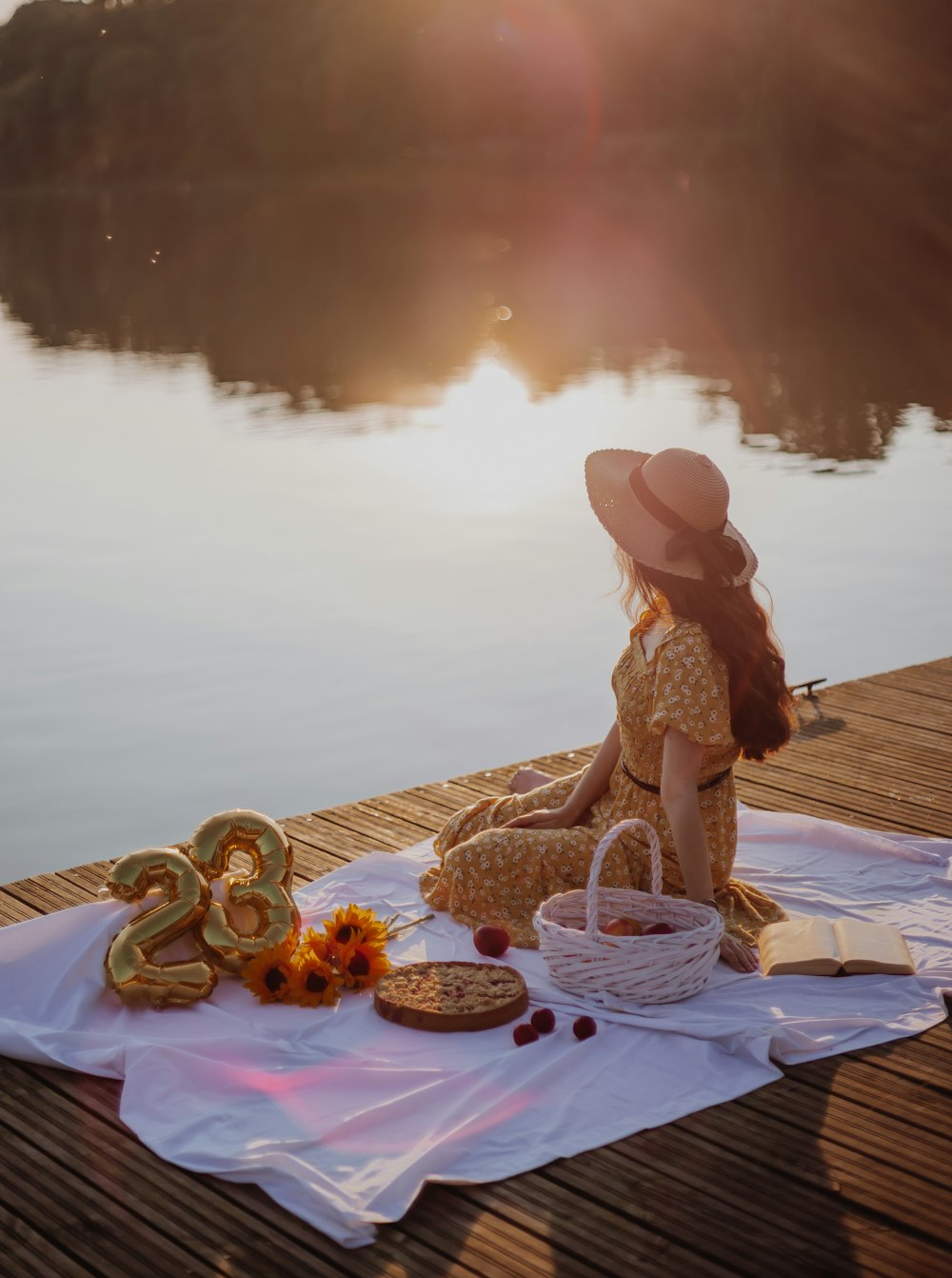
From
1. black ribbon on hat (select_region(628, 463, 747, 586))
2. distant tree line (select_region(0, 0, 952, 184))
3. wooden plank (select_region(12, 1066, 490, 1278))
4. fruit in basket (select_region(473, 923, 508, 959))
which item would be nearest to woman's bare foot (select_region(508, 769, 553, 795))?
fruit in basket (select_region(473, 923, 508, 959))

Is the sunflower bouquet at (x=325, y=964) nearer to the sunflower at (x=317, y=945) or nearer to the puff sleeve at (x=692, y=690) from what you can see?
the sunflower at (x=317, y=945)

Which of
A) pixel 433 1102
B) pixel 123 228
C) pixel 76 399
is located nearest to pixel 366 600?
pixel 433 1102

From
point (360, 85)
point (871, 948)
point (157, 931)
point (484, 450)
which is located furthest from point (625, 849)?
point (360, 85)

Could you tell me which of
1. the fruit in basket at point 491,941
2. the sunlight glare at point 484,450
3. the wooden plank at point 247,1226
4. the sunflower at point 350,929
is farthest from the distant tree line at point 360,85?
the wooden plank at point 247,1226

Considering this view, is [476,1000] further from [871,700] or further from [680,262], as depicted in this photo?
[680,262]

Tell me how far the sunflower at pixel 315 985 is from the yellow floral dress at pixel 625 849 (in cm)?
49

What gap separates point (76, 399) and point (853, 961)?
1259 centimetres

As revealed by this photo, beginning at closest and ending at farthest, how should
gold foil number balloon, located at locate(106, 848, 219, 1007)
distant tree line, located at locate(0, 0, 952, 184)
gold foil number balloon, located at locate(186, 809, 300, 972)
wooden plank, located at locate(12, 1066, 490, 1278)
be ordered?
1. wooden plank, located at locate(12, 1066, 490, 1278)
2. gold foil number balloon, located at locate(106, 848, 219, 1007)
3. gold foil number balloon, located at locate(186, 809, 300, 972)
4. distant tree line, located at locate(0, 0, 952, 184)

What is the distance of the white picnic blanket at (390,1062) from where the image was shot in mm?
2695

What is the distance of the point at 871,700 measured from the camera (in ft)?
18.5

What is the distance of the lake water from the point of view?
6.48 meters

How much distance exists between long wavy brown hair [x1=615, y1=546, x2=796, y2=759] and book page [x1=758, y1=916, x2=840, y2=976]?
0.40 meters

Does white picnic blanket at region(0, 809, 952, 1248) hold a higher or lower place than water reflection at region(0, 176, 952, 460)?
lower

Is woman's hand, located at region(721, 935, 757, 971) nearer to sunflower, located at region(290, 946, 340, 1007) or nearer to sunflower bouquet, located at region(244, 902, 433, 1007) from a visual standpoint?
sunflower bouquet, located at region(244, 902, 433, 1007)
